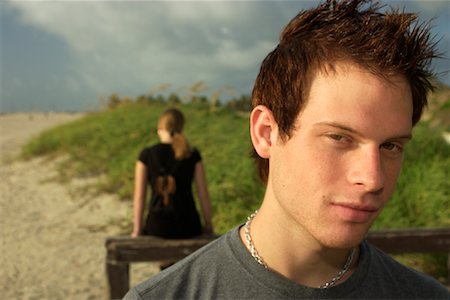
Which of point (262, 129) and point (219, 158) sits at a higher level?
point (219, 158)

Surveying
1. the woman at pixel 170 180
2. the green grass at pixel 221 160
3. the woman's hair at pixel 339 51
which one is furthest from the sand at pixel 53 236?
the woman's hair at pixel 339 51

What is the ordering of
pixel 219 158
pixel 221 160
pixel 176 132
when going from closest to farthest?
pixel 176 132 < pixel 221 160 < pixel 219 158

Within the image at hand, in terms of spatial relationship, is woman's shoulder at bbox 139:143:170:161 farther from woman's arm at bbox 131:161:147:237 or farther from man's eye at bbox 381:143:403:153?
man's eye at bbox 381:143:403:153

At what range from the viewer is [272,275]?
1476 mm

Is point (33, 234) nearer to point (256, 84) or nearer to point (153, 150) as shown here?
point (153, 150)

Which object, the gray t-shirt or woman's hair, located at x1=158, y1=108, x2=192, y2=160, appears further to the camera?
woman's hair, located at x1=158, y1=108, x2=192, y2=160

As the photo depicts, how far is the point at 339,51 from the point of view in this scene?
4.83ft

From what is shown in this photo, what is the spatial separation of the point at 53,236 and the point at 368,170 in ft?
25.6

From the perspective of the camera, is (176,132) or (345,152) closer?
(345,152)

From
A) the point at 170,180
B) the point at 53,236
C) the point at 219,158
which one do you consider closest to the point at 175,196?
Answer: the point at 170,180

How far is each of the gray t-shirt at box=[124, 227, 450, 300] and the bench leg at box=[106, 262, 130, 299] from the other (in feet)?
8.28

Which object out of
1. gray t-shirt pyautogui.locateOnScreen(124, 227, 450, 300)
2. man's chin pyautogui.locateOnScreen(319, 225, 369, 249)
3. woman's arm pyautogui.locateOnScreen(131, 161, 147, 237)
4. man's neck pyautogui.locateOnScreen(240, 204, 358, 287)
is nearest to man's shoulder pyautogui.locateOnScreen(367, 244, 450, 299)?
gray t-shirt pyautogui.locateOnScreen(124, 227, 450, 300)

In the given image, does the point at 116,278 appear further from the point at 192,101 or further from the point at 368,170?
the point at 192,101

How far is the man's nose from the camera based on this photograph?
4.48 feet
